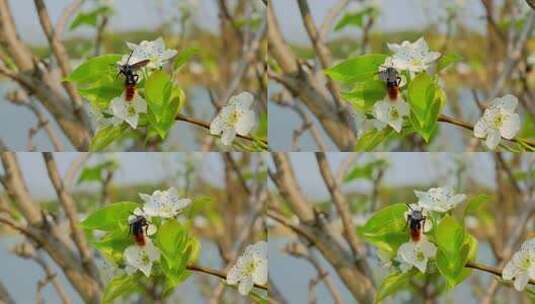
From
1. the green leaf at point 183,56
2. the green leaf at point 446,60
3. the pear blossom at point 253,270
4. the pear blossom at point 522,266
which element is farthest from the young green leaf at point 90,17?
the pear blossom at point 522,266

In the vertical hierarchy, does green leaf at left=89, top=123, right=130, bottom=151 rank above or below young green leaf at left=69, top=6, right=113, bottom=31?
below

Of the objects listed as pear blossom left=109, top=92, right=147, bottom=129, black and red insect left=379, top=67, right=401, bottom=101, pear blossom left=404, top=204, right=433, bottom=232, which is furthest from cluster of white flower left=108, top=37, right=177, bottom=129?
pear blossom left=404, top=204, right=433, bottom=232

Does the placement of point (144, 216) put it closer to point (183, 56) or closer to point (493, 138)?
point (183, 56)

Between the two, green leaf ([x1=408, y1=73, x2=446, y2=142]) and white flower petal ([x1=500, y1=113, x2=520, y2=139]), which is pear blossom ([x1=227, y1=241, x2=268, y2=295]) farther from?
white flower petal ([x1=500, y1=113, x2=520, y2=139])

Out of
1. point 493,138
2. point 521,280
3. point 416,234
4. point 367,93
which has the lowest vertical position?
point 521,280

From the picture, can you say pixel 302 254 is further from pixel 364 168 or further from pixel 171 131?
pixel 171 131

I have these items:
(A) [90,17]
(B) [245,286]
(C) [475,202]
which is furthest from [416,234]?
(A) [90,17]
